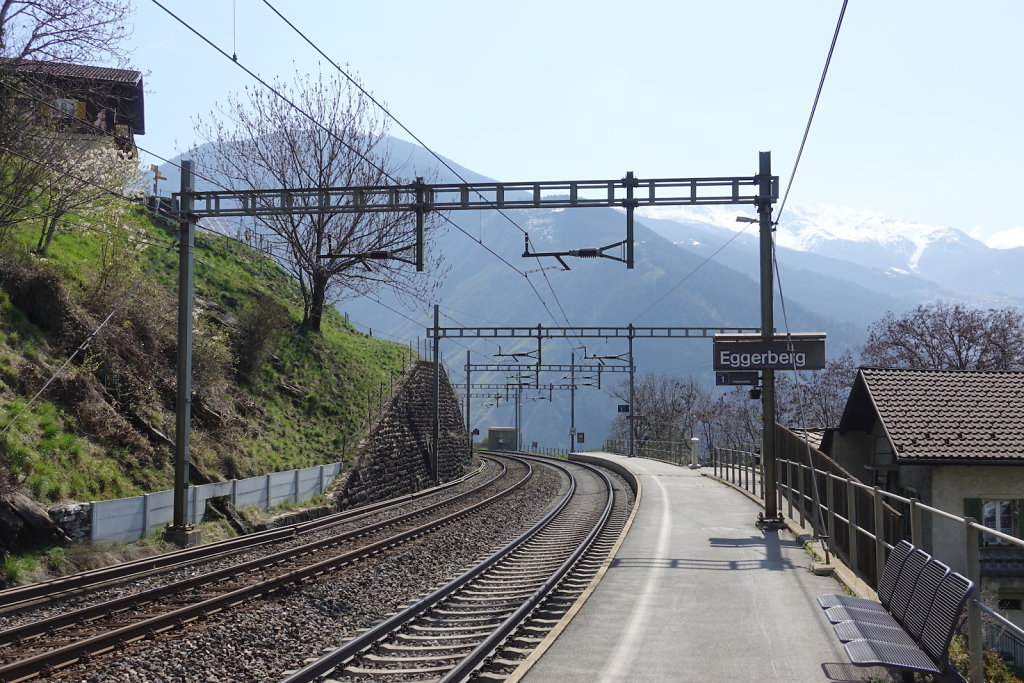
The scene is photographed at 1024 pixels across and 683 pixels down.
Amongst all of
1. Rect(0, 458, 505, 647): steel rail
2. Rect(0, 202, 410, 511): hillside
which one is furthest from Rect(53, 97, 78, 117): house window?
Rect(0, 458, 505, 647): steel rail

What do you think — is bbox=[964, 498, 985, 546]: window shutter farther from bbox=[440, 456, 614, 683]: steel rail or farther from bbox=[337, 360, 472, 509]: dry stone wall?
bbox=[337, 360, 472, 509]: dry stone wall

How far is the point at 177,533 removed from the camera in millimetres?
17172

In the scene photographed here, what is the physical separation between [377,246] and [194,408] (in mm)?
16096

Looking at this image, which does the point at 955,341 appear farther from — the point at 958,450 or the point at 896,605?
the point at 896,605

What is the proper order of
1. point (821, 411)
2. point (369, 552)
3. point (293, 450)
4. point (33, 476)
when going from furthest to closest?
point (821, 411) → point (293, 450) → point (369, 552) → point (33, 476)

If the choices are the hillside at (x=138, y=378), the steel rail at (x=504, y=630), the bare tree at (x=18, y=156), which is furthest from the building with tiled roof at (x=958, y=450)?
the bare tree at (x=18, y=156)

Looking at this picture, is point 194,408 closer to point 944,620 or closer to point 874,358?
point 944,620

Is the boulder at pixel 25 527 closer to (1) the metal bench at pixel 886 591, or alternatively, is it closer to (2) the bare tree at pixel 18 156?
(2) the bare tree at pixel 18 156

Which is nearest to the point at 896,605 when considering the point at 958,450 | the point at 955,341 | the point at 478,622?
the point at 478,622

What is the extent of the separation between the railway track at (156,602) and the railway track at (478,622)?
7.82 ft

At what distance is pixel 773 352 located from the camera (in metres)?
18.9

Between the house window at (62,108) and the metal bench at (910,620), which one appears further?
the house window at (62,108)

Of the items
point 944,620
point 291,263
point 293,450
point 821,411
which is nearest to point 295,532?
point 293,450

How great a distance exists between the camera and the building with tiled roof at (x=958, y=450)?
2197 centimetres
